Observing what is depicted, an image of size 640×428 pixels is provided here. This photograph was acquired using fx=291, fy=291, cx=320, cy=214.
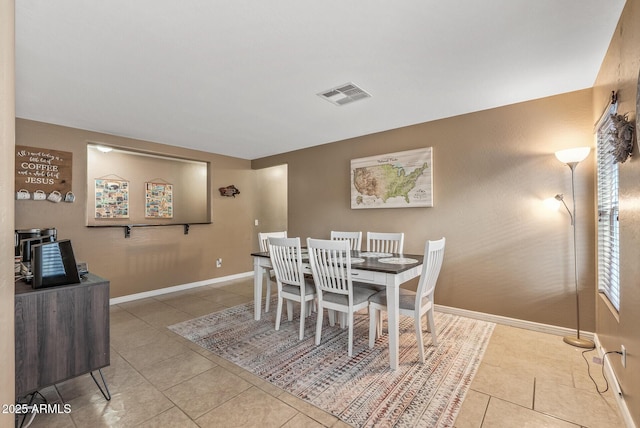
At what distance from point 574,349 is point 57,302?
3.80 metres

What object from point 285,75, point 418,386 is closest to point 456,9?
point 285,75

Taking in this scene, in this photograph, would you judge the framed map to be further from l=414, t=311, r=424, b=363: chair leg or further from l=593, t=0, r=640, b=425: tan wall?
l=593, t=0, r=640, b=425: tan wall

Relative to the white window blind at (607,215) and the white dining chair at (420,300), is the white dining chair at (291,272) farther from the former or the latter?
the white window blind at (607,215)

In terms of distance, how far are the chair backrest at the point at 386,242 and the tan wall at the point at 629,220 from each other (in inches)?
70.1

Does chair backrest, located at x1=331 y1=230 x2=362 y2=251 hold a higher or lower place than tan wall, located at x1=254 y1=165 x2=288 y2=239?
lower

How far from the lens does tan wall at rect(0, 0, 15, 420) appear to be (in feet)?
2.48

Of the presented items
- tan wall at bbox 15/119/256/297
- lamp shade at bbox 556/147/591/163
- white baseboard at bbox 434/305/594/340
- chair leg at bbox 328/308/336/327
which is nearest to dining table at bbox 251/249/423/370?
chair leg at bbox 328/308/336/327

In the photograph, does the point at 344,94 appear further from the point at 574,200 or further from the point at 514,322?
the point at 514,322

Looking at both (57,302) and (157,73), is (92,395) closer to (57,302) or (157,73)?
(57,302)

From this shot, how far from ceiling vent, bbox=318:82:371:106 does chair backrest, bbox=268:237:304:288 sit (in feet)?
4.58

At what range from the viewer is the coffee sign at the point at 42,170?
3.21 metres

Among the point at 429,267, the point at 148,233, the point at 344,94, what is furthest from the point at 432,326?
the point at 148,233

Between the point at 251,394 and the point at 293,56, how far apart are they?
7.69 ft

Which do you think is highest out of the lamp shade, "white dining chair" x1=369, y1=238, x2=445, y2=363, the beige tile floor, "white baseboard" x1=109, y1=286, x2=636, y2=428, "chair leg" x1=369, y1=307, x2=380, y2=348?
the lamp shade
